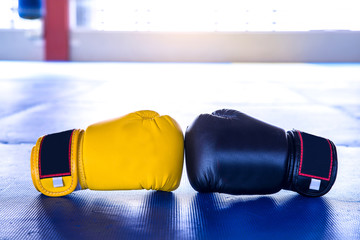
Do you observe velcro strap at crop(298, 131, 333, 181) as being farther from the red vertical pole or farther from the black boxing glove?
the red vertical pole

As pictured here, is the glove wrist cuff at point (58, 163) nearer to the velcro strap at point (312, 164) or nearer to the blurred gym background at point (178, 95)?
the blurred gym background at point (178, 95)

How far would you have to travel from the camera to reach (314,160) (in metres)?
1.31

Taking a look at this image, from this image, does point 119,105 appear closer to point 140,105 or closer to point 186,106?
point 140,105

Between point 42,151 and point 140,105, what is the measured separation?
2272 millimetres

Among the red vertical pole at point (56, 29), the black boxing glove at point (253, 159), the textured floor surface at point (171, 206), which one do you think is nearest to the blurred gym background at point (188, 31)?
the red vertical pole at point (56, 29)

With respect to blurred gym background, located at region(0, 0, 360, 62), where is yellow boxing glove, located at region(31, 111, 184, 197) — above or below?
above

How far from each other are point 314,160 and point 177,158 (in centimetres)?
42

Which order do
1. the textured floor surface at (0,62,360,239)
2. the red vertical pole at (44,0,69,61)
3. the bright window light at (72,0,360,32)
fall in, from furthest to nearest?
1. the bright window light at (72,0,360,32)
2. the red vertical pole at (44,0,69,61)
3. the textured floor surface at (0,62,360,239)

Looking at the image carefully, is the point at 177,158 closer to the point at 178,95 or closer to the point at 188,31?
the point at 178,95

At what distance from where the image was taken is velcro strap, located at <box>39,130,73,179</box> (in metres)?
1.29

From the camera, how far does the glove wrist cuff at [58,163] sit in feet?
4.23

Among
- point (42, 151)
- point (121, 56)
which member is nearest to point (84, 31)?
point (121, 56)

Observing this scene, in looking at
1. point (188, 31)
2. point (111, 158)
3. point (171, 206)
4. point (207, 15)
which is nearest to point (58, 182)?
point (111, 158)

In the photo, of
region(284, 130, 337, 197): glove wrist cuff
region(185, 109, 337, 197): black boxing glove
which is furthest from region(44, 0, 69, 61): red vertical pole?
region(284, 130, 337, 197): glove wrist cuff
